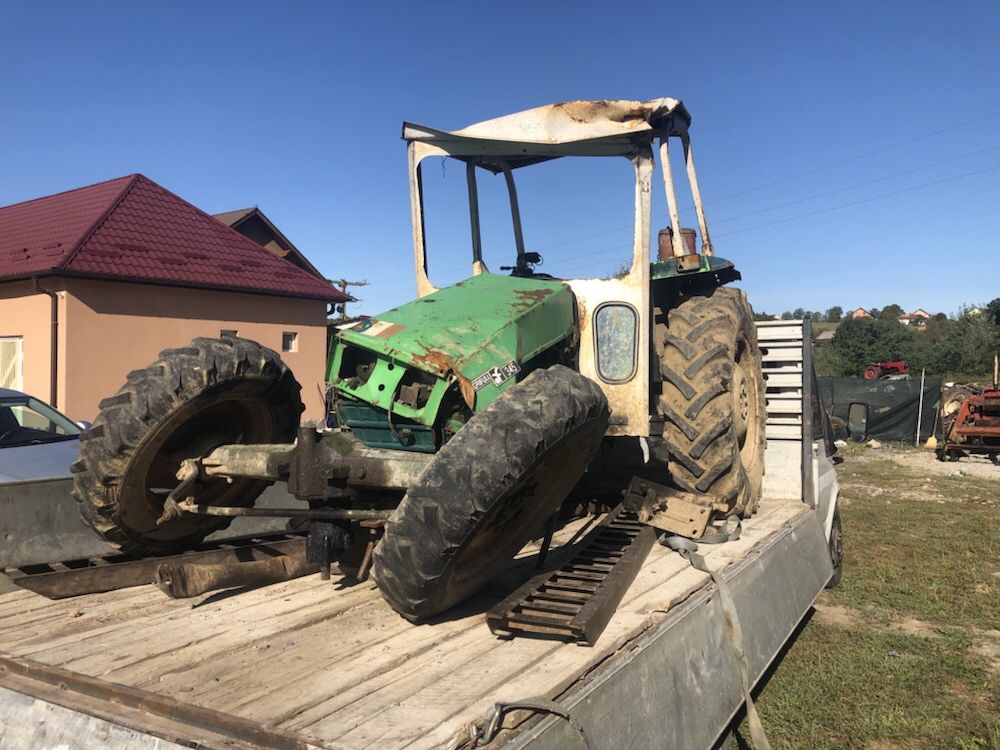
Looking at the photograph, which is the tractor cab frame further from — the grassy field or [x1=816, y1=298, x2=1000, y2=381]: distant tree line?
[x1=816, y1=298, x2=1000, y2=381]: distant tree line

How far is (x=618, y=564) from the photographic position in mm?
3732

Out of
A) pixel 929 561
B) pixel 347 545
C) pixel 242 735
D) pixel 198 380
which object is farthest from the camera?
pixel 929 561

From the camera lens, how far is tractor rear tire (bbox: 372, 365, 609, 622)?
2.77 m

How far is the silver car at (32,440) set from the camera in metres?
4.93

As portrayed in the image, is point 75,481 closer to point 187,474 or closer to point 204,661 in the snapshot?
point 187,474

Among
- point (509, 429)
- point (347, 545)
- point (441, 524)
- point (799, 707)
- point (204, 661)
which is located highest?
point (509, 429)

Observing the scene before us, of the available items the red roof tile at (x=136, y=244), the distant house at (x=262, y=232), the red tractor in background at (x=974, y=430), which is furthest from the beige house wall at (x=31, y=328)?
the red tractor in background at (x=974, y=430)

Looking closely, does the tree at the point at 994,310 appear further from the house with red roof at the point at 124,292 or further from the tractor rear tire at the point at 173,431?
the tractor rear tire at the point at 173,431

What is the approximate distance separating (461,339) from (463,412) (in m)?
0.34

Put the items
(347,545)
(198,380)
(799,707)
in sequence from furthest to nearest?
1. (799,707)
2. (198,380)
3. (347,545)

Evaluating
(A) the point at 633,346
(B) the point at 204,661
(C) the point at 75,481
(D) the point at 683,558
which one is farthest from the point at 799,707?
(C) the point at 75,481

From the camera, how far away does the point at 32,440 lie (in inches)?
224

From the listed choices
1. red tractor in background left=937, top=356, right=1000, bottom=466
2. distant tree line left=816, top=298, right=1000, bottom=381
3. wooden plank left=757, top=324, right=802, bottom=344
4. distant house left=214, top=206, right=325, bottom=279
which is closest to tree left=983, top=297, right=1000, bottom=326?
distant tree line left=816, top=298, right=1000, bottom=381

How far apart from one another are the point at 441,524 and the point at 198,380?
1592mm
